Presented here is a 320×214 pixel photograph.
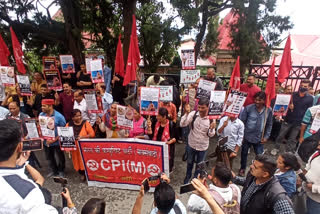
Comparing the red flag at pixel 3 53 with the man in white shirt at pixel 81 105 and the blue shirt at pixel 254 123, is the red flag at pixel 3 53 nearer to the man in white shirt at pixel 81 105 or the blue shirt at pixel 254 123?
the man in white shirt at pixel 81 105

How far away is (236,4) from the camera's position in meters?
6.89

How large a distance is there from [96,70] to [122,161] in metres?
2.32

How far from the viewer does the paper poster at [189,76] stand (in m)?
5.04

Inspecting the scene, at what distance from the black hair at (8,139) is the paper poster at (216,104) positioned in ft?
9.31

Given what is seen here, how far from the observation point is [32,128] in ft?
12.5

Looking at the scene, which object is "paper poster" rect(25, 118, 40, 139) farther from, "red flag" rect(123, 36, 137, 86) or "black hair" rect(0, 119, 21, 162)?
"black hair" rect(0, 119, 21, 162)

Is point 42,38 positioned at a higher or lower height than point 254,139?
higher

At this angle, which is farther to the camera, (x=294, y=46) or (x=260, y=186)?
(x=294, y=46)

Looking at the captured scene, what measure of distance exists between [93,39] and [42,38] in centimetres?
215

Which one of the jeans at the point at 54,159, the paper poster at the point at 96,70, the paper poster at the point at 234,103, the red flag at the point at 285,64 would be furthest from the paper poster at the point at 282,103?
the jeans at the point at 54,159

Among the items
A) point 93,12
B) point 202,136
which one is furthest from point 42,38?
point 202,136

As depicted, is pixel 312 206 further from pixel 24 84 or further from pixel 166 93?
pixel 24 84

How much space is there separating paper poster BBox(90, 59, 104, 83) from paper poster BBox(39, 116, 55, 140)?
5.06 feet

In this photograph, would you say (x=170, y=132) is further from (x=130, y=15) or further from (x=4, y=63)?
(x=130, y=15)
